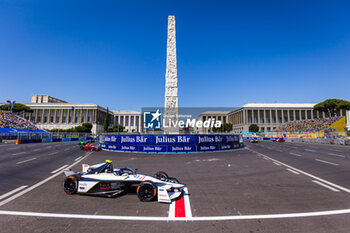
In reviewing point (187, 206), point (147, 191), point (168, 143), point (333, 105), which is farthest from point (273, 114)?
point (147, 191)

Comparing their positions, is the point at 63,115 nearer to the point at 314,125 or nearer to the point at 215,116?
the point at 215,116

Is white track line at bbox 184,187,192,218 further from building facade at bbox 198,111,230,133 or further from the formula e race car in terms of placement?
building facade at bbox 198,111,230,133

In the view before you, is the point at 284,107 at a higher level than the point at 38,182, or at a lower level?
higher

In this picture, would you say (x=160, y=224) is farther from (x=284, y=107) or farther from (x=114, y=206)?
(x=284, y=107)

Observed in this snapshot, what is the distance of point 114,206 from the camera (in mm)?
5402

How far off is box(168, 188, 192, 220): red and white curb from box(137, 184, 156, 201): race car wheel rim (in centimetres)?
68

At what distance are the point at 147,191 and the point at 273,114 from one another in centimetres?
12351

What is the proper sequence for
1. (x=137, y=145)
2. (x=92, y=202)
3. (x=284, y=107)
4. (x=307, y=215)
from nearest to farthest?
(x=307, y=215), (x=92, y=202), (x=137, y=145), (x=284, y=107)

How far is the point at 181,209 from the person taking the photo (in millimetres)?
5164

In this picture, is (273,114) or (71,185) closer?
(71,185)

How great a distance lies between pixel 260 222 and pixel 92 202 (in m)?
4.94

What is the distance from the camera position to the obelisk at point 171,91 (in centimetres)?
3048

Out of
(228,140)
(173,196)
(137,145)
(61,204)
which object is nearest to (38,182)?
(61,204)

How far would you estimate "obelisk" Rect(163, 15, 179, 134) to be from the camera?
30484mm
